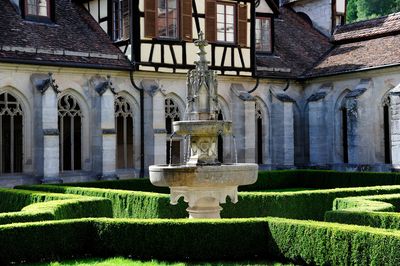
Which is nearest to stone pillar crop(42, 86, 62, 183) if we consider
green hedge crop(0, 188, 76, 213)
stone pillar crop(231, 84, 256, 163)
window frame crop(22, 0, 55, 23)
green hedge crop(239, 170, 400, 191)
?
window frame crop(22, 0, 55, 23)

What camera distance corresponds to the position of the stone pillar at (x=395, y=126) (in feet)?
80.2

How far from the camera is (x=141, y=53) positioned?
24.4 m

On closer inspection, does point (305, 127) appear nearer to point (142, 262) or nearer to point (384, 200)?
point (384, 200)

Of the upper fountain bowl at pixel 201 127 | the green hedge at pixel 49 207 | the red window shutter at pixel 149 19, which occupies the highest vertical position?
the red window shutter at pixel 149 19

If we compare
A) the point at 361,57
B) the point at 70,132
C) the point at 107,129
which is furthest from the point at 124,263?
the point at 361,57

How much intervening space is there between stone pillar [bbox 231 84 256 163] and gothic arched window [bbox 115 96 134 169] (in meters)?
4.68

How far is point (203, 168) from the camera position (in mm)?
11594

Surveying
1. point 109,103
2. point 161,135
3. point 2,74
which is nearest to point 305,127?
point 161,135

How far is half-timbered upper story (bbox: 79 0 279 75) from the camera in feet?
79.8

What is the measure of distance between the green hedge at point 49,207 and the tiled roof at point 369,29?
18367 millimetres

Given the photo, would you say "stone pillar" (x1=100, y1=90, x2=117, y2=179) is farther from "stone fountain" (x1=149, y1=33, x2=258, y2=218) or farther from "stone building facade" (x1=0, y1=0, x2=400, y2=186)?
"stone fountain" (x1=149, y1=33, x2=258, y2=218)

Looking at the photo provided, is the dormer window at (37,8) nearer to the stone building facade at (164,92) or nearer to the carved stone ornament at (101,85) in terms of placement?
the stone building facade at (164,92)

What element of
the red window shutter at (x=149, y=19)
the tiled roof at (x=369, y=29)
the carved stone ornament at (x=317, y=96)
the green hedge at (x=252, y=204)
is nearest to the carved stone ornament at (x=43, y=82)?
the red window shutter at (x=149, y=19)

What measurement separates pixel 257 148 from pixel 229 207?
1318 centimetres
